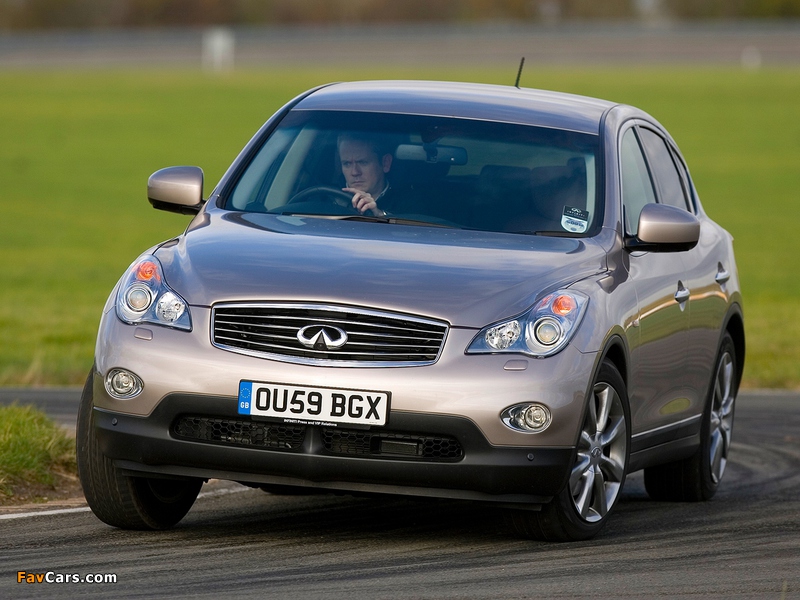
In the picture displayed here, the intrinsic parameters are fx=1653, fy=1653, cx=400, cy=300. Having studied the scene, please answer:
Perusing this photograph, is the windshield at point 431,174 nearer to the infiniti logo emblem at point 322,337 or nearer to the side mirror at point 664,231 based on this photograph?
the side mirror at point 664,231

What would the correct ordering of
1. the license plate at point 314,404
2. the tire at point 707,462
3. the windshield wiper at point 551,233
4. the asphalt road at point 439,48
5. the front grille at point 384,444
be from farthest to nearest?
1. the asphalt road at point 439,48
2. the tire at point 707,462
3. the windshield wiper at point 551,233
4. the front grille at point 384,444
5. the license plate at point 314,404

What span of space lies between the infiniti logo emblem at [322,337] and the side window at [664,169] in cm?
284

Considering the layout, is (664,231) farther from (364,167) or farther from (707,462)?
(707,462)

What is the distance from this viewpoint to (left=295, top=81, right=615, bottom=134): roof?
7.79m

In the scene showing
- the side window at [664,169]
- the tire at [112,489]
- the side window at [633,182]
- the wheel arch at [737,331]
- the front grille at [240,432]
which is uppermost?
the side window at [633,182]

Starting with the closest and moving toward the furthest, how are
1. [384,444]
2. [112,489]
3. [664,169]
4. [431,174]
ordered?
[384,444] → [112,489] → [431,174] → [664,169]

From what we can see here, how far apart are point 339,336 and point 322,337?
2.5 inches

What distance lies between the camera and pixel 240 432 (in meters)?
6.20

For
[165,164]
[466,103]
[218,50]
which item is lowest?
[218,50]

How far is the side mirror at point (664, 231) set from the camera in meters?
7.20

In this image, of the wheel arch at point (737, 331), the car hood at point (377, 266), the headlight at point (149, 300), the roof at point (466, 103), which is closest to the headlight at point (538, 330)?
the car hood at point (377, 266)

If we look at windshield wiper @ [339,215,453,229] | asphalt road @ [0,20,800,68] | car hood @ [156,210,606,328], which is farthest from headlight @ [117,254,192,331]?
asphalt road @ [0,20,800,68]

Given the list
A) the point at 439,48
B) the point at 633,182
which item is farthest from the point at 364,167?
the point at 439,48

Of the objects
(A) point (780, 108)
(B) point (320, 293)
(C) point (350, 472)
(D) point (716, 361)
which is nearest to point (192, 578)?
(C) point (350, 472)
